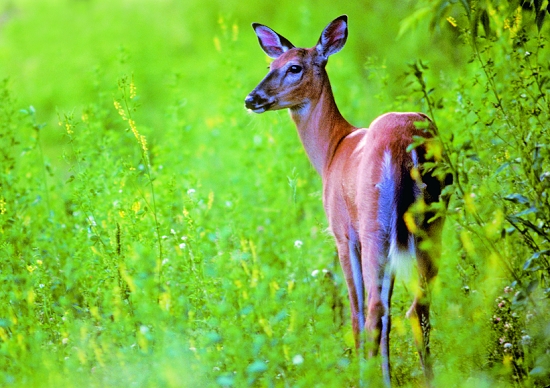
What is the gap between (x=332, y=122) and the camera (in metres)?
4.89

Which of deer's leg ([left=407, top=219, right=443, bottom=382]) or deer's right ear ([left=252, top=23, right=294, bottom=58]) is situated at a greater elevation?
deer's right ear ([left=252, top=23, right=294, bottom=58])

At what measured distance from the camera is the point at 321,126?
489cm

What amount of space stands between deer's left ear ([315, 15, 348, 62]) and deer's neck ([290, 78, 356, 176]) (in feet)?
0.63

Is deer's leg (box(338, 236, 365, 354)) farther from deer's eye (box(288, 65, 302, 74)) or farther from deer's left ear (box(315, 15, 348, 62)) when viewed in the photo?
deer's left ear (box(315, 15, 348, 62))

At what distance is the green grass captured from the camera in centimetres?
336

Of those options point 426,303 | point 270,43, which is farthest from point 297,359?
point 270,43

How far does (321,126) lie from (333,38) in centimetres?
58

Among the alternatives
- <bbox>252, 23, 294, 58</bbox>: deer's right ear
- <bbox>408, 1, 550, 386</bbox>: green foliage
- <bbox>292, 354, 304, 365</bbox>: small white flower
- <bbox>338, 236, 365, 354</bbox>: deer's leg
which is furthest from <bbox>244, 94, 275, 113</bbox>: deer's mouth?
<bbox>292, 354, 304, 365</bbox>: small white flower

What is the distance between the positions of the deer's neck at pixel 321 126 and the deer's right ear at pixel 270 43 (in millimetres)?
461

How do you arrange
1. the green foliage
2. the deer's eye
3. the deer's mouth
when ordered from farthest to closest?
the deer's eye → the deer's mouth → the green foliage

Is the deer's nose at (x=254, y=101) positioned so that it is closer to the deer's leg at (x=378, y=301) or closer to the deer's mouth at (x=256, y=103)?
the deer's mouth at (x=256, y=103)

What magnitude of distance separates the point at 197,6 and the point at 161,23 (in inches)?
26.3

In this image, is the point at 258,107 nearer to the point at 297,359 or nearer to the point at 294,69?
the point at 294,69

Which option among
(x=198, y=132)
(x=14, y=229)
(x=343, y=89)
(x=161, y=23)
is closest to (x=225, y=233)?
(x=14, y=229)
